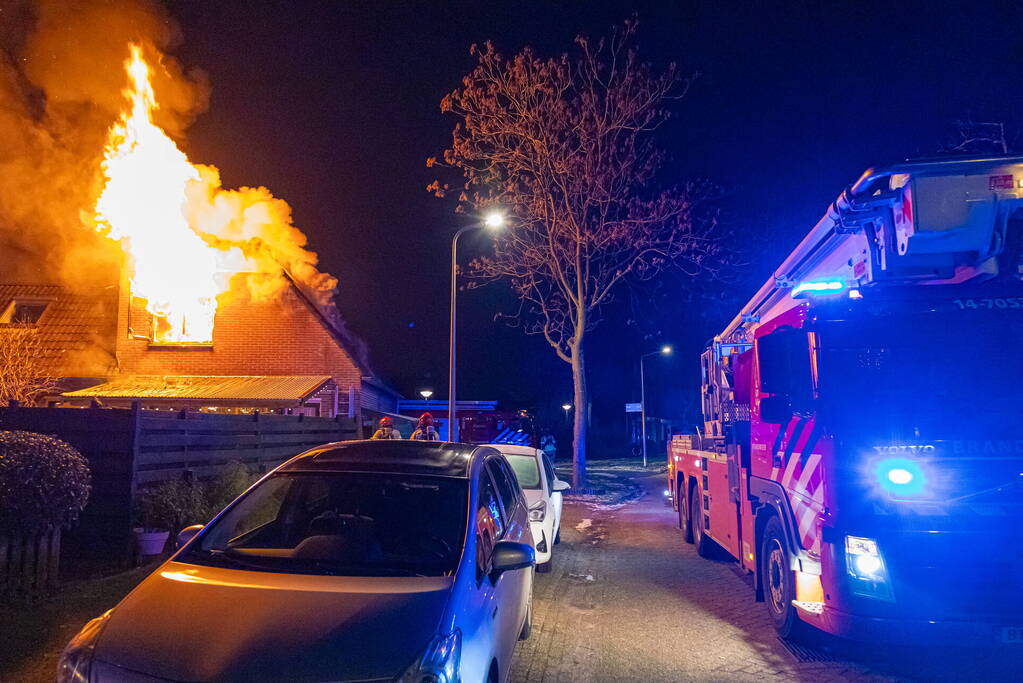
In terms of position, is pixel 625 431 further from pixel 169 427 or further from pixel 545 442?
pixel 169 427

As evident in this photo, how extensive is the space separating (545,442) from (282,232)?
12836 millimetres

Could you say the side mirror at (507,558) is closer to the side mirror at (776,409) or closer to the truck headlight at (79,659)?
the truck headlight at (79,659)

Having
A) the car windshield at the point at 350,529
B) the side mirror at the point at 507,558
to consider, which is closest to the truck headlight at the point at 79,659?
the car windshield at the point at 350,529

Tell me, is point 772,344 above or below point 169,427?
above

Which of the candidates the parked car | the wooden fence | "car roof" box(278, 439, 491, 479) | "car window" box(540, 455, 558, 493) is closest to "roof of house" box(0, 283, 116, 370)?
the wooden fence

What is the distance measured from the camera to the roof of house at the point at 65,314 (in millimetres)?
22641

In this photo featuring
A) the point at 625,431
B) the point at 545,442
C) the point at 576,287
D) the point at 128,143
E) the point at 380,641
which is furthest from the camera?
the point at 625,431

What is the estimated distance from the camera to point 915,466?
189 inches

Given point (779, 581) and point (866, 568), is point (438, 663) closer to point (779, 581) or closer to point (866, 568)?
point (866, 568)

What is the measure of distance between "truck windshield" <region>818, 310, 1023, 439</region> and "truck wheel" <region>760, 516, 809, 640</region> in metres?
1.40

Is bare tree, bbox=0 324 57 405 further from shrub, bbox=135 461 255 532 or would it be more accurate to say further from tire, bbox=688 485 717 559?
tire, bbox=688 485 717 559

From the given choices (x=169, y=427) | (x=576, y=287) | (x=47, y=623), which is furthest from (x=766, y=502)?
(x=576, y=287)

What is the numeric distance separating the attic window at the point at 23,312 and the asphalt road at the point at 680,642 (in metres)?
21.6

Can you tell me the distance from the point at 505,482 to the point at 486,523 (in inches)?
51.7
